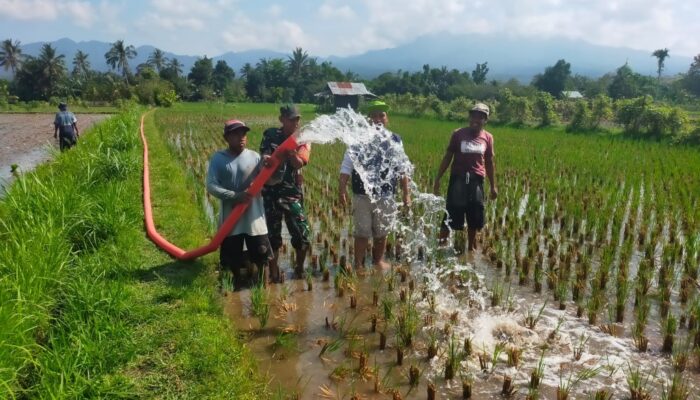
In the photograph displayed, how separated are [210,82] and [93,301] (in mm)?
48787

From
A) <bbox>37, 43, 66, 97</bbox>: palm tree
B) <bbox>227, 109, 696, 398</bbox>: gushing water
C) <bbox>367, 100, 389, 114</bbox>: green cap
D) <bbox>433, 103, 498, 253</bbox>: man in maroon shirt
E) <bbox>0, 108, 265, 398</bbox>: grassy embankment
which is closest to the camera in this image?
<bbox>0, 108, 265, 398</bbox>: grassy embankment

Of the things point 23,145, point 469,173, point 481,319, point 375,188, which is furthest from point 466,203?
point 23,145

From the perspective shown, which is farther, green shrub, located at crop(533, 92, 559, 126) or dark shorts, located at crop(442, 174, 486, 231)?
green shrub, located at crop(533, 92, 559, 126)

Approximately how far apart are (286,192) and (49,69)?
147ft

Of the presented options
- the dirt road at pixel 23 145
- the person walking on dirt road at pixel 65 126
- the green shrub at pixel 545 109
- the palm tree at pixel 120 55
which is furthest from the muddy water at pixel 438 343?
the palm tree at pixel 120 55

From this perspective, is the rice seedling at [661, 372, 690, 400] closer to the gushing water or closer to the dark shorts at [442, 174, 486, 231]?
the gushing water

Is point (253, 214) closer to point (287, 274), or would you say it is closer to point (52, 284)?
point (287, 274)

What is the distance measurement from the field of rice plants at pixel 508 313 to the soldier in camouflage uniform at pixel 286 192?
1.07ft

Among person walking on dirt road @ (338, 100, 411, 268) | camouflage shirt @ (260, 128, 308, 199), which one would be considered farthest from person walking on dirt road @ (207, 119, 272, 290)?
person walking on dirt road @ (338, 100, 411, 268)

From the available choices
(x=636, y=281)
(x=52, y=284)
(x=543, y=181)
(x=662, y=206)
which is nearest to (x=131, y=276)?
(x=52, y=284)

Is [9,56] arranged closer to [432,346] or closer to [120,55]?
[120,55]

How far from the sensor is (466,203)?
476cm

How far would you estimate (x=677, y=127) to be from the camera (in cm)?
1516

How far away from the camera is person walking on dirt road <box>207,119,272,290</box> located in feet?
11.5
